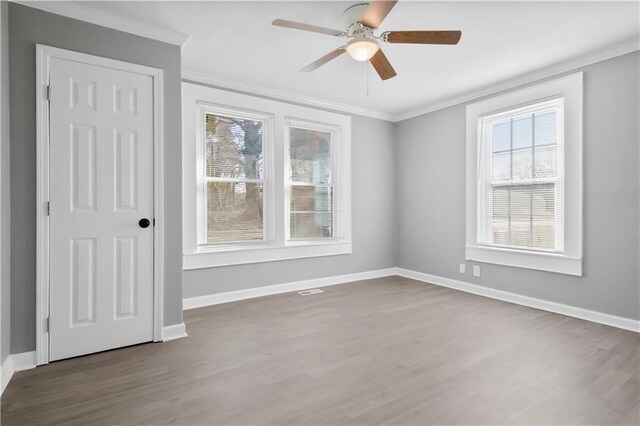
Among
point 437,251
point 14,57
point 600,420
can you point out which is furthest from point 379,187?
point 14,57

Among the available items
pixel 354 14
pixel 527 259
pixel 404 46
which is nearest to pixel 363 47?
pixel 354 14

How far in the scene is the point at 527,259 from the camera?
3.82 meters

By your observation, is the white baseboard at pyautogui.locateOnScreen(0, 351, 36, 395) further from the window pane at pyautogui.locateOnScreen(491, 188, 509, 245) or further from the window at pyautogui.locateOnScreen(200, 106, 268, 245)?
the window pane at pyautogui.locateOnScreen(491, 188, 509, 245)

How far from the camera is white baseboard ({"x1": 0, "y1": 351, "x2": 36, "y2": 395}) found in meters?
2.18

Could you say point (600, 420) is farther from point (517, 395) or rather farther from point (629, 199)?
point (629, 199)

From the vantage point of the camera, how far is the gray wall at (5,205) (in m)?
2.17

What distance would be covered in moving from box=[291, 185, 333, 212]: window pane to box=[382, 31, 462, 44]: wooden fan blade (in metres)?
2.56

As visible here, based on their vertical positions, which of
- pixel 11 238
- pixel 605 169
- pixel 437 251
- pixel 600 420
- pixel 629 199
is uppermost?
pixel 605 169

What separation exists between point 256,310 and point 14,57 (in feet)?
9.55

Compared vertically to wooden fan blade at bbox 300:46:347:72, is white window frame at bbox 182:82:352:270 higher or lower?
lower

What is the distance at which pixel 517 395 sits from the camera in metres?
2.00

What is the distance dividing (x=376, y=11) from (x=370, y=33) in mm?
426

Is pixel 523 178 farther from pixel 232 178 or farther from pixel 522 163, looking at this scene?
pixel 232 178

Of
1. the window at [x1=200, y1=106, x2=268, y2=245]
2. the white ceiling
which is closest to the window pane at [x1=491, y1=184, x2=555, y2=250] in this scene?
the white ceiling
